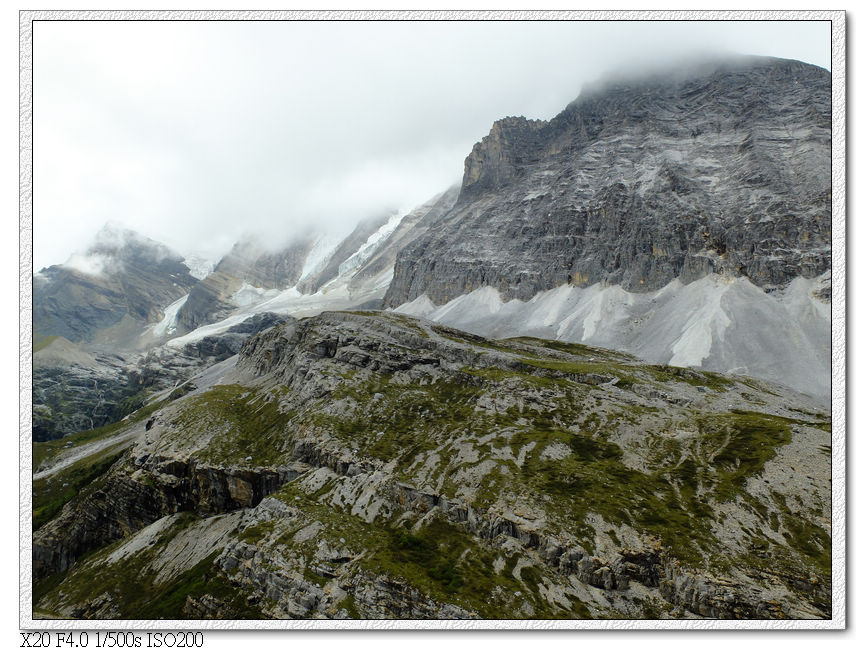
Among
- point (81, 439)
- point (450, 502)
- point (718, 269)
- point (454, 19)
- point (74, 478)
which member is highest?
point (718, 269)

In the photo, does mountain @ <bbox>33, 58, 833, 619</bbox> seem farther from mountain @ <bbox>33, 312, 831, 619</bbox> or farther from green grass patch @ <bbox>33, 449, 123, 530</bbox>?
green grass patch @ <bbox>33, 449, 123, 530</bbox>

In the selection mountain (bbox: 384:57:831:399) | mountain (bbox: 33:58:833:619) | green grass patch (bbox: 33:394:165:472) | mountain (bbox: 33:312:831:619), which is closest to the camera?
mountain (bbox: 33:312:831:619)

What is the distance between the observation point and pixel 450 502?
44.8 metres

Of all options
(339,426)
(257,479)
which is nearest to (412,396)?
(339,426)

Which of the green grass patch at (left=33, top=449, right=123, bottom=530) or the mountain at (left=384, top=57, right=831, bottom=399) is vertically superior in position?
the mountain at (left=384, top=57, right=831, bottom=399)

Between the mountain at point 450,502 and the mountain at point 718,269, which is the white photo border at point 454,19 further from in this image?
the mountain at point 718,269

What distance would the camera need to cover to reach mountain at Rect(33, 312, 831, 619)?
34.1 metres

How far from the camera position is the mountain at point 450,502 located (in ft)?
112

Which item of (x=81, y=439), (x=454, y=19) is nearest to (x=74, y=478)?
(x=81, y=439)

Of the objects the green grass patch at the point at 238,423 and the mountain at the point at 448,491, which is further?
the green grass patch at the point at 238,423

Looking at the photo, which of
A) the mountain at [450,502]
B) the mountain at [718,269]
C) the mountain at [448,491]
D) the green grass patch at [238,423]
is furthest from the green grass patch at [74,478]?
the mountain at [718,269]

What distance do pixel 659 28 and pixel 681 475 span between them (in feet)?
118

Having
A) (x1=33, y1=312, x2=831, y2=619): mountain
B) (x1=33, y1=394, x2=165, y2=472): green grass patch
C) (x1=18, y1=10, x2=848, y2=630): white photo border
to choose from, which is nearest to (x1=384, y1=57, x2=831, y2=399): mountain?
(x1=33, y1=312, x2=831, y2=619): mountain

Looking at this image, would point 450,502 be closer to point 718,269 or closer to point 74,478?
point 74,478
